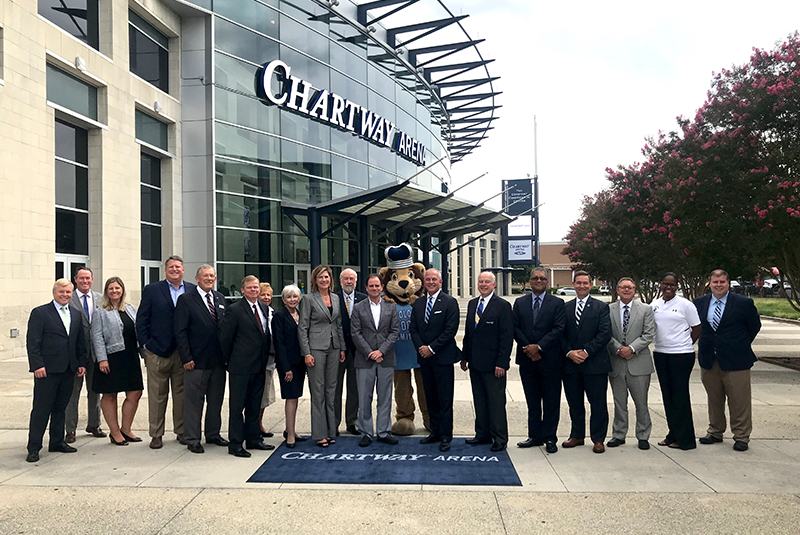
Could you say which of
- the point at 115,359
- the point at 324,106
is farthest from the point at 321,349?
the point at 324,106

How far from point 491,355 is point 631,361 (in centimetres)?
142

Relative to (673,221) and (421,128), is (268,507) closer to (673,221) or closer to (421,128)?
(673,221)

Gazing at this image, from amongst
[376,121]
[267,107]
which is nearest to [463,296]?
[376,121]

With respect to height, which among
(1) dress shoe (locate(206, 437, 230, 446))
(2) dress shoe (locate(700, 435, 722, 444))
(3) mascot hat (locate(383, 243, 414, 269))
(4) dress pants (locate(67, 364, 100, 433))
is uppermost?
(3) mascot hat (locate(383, 243, 414, 269))

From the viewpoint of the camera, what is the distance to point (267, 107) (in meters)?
20.0

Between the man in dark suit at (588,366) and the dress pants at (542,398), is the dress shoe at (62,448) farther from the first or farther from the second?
the man in dark suit at (588,366)

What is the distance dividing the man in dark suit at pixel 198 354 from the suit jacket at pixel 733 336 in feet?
16.3

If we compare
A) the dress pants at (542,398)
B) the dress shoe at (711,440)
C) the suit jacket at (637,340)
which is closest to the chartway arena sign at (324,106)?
the dress pants at (542,398)

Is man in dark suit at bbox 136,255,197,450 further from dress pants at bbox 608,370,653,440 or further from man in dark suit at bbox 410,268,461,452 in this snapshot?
dress pants at bbox 608,370,653,440

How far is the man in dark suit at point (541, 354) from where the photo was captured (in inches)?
232

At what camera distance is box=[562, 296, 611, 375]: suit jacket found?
5867 millimetres

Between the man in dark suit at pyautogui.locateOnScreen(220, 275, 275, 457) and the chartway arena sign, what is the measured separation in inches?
594

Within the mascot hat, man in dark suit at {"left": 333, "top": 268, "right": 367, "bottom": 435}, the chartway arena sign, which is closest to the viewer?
man in dark suit at {"left": 333, "top": 268, "right": 367, "bottom": 435}

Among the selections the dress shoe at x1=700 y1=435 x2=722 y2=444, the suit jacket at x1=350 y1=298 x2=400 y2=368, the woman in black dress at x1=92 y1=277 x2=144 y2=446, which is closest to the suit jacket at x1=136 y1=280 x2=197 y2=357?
the woman in black dress at x1=92 y1=277 x2=144 y2=446
